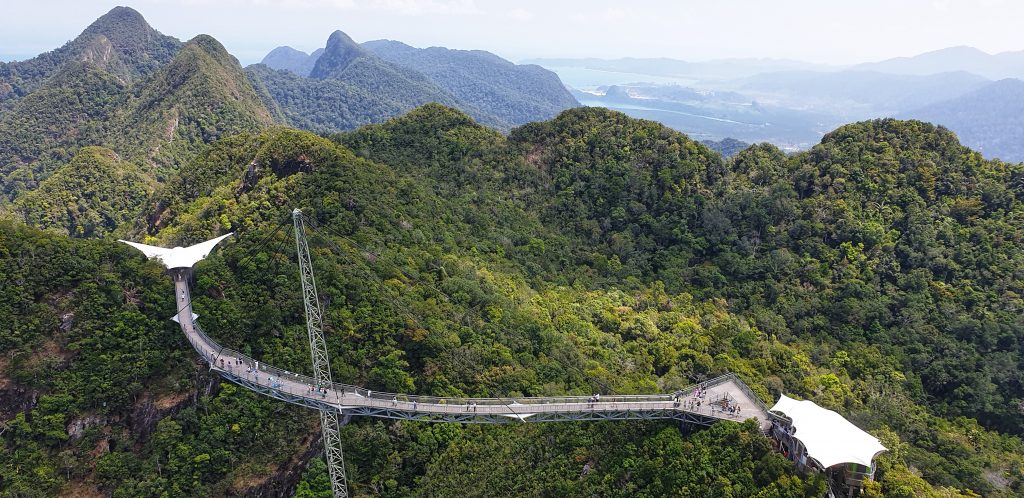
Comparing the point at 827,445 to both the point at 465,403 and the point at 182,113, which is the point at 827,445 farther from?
the point at 182,113

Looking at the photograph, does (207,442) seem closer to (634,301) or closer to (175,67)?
(634,301)

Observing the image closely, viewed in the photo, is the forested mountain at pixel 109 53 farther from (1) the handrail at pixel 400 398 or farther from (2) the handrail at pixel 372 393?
(1) the handrail at pixel 400 398

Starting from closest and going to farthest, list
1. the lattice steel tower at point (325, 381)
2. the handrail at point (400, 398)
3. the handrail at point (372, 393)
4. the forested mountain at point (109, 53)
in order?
the lattice steel tower at point (325, 381), the handrail at point (400, 398), the handrail at point (372, 393), the forested mountain at point (109, 53)

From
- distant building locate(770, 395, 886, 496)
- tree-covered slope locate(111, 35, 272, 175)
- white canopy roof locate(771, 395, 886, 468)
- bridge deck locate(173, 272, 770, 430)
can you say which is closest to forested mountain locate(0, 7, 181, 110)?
tree-covered slope locate(111, 35, 272, 175)

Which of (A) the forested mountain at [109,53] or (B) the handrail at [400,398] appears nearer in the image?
(B) the handrail at [400,398]

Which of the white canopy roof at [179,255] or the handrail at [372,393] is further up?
the white canopy roof at [179,255]

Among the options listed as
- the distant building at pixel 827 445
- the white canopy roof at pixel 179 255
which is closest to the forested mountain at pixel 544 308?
the white canopy roof at pixel 179 255

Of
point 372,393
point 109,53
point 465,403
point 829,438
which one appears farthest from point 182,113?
point 829,438
